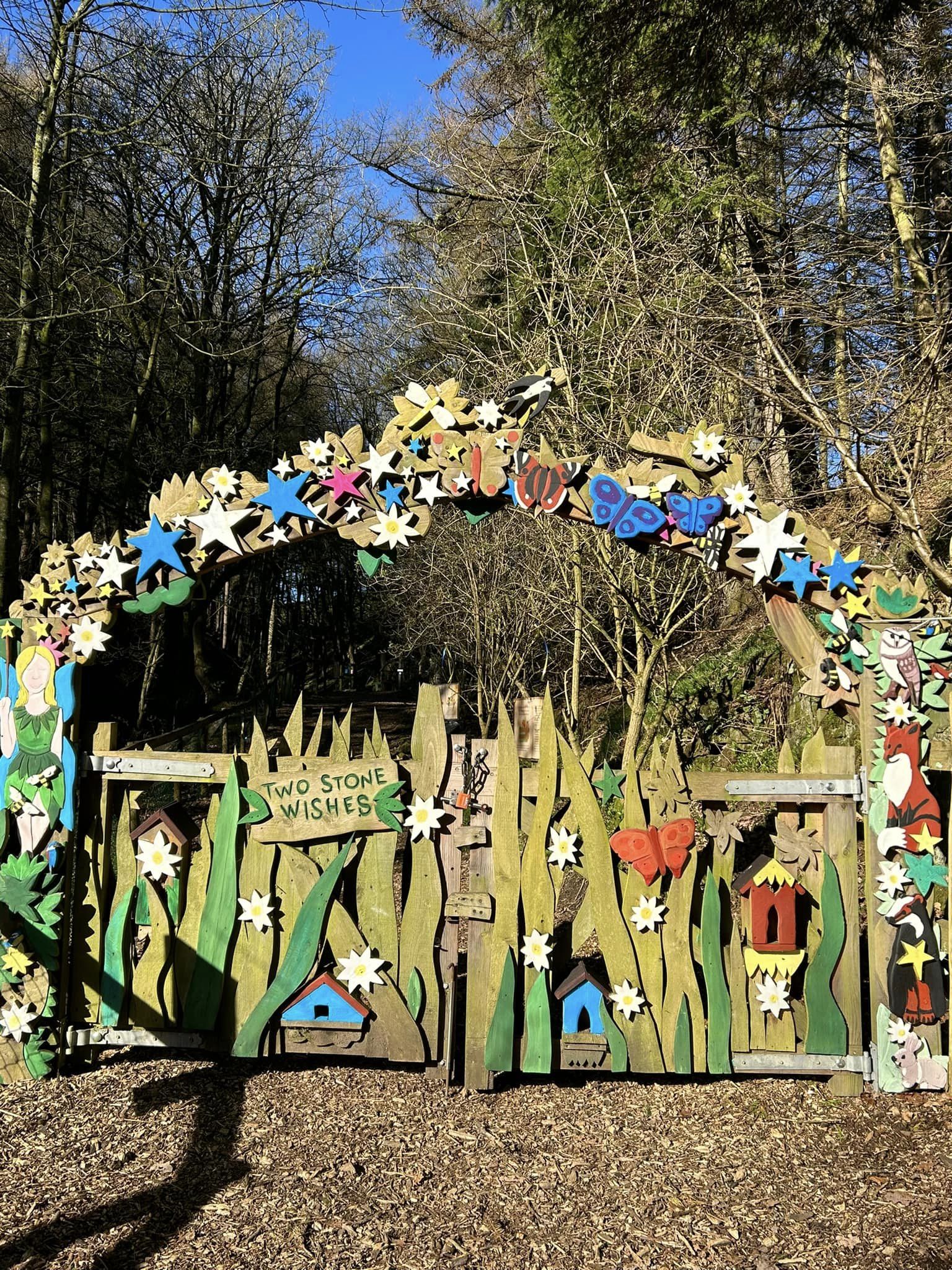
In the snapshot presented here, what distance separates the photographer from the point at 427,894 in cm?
450

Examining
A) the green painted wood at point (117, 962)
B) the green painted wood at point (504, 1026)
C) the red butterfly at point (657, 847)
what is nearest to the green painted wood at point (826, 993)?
the red butterfly at point (657, 847)

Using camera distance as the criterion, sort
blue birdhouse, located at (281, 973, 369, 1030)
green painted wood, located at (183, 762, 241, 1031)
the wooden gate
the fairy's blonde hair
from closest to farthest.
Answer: the wooden gate < blue birdhouse, located at (281, 973, 369, 1030) < green painted wood, located at (183, 762, 241, 1031) < the fairy's blonde hair

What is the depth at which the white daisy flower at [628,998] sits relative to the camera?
4.36m

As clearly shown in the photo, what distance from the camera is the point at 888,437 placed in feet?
20.2

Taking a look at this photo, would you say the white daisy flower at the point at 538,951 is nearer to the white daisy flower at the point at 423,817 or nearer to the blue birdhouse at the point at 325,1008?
the white daisy flower at the point at 423,817

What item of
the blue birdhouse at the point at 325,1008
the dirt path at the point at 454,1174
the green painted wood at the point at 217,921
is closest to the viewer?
the dirt path at the point at 454,1174

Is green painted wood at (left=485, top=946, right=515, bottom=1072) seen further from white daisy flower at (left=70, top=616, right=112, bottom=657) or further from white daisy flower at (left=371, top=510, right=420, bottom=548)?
white daisy flower at (left=70, top=616, right=112, bottom=657)

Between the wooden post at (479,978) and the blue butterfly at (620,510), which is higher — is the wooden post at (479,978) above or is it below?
below

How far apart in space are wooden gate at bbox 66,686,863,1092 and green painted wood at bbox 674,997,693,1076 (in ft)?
0.04

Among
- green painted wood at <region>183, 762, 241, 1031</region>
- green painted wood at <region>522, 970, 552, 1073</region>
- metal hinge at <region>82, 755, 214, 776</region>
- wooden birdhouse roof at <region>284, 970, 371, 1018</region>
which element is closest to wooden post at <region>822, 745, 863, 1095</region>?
green painted wood at <region>522, 970, 552, 1073</region>

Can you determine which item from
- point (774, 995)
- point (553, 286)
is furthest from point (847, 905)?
point (553, 286)

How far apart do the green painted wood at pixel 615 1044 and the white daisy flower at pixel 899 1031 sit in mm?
1146

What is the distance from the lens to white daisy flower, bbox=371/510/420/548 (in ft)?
14.9

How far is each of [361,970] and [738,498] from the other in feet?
8.95
